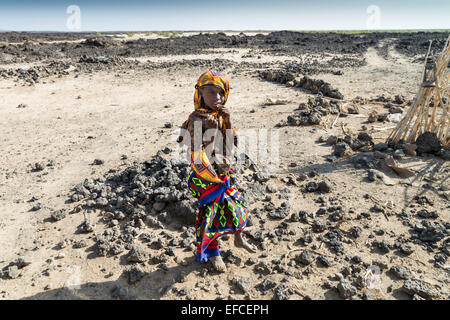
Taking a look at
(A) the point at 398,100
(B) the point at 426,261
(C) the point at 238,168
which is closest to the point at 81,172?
(C) the point at 238,168

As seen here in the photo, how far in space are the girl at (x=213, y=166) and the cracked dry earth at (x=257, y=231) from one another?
21.3 inches

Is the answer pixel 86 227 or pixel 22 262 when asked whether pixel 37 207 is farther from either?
pixel 22 262

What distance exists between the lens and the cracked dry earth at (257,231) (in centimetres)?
264

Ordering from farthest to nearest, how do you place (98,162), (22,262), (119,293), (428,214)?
1. (98,162)
2. (428,214)
3. (22,262)
4. (119,293)

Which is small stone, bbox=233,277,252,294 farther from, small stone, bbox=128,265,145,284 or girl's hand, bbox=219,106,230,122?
girl's hand, bbox=219,106,230,122

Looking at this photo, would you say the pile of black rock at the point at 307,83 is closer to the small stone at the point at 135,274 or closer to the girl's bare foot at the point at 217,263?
the girl's bare foot at the point at 217,263

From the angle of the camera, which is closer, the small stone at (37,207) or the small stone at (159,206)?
the small stone at (159,206)

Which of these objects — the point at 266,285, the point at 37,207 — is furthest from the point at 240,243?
the point at 37,207

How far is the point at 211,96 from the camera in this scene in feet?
7.57

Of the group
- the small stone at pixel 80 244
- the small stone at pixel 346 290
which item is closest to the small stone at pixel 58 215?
the small stone at pixel 80 244

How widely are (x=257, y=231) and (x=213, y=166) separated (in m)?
1.23

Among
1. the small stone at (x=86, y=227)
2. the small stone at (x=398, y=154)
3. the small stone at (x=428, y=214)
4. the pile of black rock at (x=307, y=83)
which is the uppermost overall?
the pile of black rock at (x=307, y=83)

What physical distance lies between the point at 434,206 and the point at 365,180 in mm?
867

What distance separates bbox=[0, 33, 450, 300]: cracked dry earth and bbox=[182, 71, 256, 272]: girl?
1.78 ft
